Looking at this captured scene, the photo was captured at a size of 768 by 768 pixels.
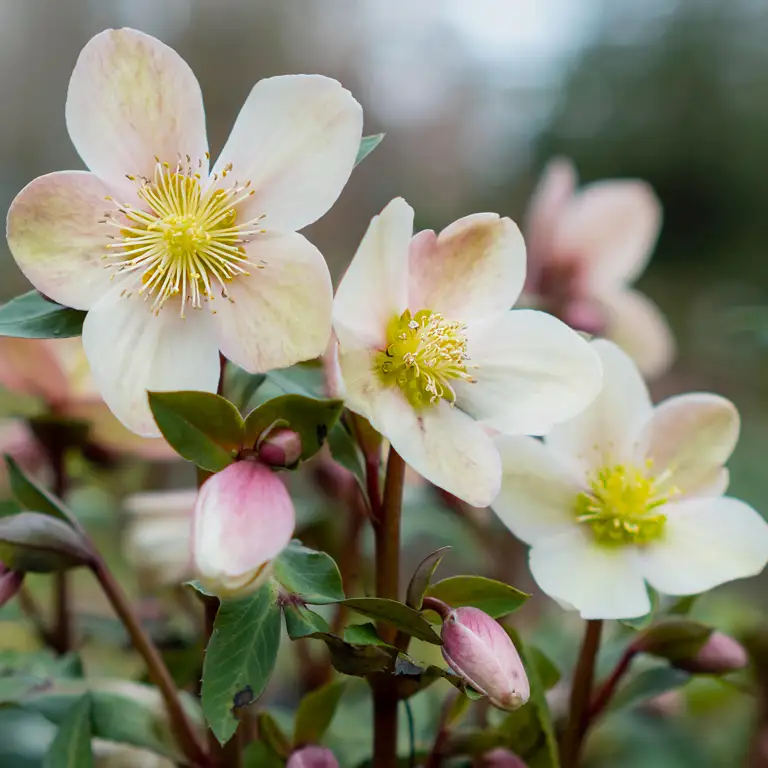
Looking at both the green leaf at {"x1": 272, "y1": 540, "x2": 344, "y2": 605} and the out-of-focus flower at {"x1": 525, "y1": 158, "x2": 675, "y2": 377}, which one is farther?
the out-of-focus flower at {"x1": 525, "y1": 158, "x2": 675, "y2": 377}

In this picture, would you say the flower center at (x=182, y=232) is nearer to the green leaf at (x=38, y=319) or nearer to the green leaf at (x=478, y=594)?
the green leaf at (x=38, y=319)

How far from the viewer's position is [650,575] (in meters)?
0.40

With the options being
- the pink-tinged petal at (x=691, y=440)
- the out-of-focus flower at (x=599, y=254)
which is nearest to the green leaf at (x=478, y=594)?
the pink-tinged petal at (x=691, y=440)

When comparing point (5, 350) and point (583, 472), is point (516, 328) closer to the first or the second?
point (583, 472)

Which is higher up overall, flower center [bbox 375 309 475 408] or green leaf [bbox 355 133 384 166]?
green leaf [bbox 355 133 384 166]

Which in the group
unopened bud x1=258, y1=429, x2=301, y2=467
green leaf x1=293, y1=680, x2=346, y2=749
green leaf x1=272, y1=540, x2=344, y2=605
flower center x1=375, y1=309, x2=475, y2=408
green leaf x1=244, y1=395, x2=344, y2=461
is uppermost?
flower center x1=375, y1=309, x2=475, y2=408

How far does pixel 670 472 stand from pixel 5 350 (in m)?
0.41

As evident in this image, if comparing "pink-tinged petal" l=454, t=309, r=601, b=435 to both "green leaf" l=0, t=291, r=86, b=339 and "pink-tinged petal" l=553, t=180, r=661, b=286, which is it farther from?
"pink-tinged petal" l=553, t=180, r=661, b=286

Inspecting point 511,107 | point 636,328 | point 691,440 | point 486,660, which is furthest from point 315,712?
point 511,107

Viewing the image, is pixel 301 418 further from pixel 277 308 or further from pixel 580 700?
Result: pixel 580 700

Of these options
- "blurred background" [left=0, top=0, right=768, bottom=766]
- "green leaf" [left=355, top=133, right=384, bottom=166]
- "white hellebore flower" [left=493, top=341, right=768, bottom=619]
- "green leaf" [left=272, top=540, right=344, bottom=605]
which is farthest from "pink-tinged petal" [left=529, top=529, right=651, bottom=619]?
"blurred background" [left=0, top=0, right=768, bottom=766]

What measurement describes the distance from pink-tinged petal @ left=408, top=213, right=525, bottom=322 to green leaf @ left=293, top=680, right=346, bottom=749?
7.6 inches

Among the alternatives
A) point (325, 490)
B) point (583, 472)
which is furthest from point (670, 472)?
point (325, 490)

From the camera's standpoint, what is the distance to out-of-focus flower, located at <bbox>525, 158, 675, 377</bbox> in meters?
0.75
